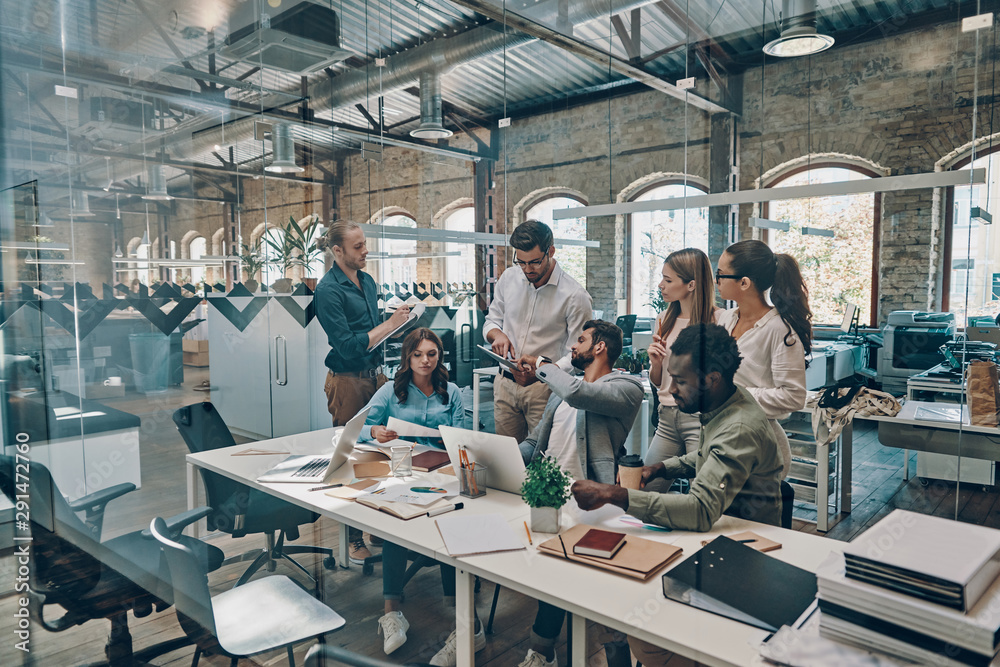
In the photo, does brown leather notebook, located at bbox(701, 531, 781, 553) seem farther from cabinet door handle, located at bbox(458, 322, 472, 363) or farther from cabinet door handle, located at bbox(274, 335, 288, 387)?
cabinet door handle, located at bbox(274, 335, 288, 387)

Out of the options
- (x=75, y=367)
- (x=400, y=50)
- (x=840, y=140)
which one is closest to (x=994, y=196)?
(x=840, y=140)

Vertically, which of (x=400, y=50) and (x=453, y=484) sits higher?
(x=400, y=50)

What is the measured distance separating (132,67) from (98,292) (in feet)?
4.11

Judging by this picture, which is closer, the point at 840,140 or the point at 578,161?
the point at 840,140

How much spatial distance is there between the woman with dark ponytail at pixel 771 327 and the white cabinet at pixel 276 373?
8.58 ft

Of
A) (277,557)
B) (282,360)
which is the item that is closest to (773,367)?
(277,557)

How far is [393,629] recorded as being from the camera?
266 centimetres

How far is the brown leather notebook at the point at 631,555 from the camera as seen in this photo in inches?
65.2

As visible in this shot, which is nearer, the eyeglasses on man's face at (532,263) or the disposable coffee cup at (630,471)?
the disposable coffee cup at (630,471)

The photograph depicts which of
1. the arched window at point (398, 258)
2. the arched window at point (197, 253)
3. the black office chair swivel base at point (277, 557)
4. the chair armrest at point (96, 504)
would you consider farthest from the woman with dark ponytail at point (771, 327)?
the arched window at point (197, 253)

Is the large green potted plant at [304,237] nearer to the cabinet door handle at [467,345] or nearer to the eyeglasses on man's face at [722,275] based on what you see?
the cabinet door handle at [467,345]

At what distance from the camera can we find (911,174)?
1.82 metres

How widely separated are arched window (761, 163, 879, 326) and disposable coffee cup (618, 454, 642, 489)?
2.87 ft

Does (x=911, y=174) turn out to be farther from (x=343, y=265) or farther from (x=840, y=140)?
(x=343, y=265)
